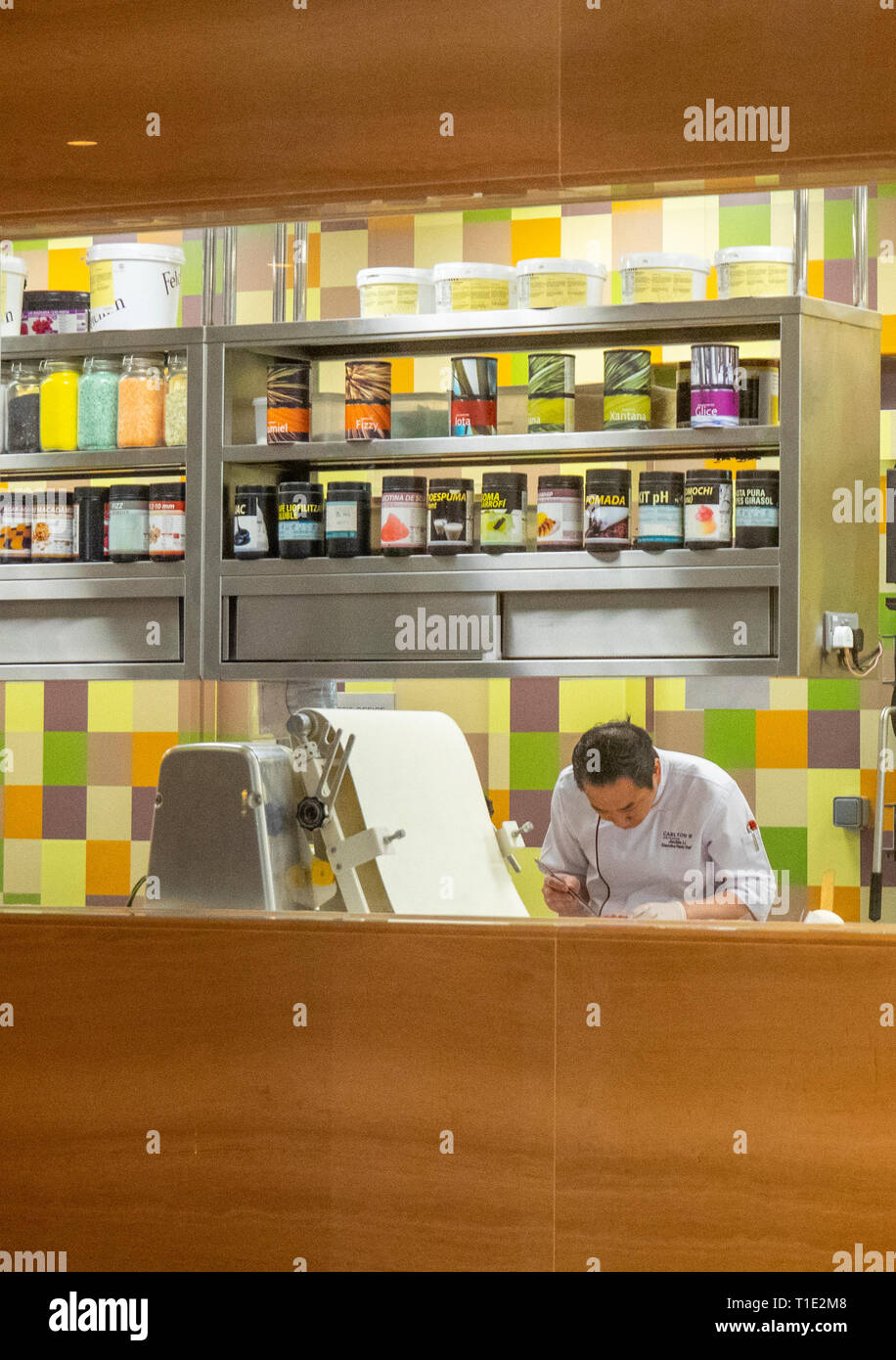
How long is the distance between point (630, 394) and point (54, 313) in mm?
1046

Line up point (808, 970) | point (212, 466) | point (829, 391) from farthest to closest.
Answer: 1. point (212, 466)
2. point (829, 391)
3. point (808, 970)

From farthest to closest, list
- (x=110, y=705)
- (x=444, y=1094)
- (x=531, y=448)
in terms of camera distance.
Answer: (x=110, y=705) < (x=531, y=448) < (x=444, y=1094)

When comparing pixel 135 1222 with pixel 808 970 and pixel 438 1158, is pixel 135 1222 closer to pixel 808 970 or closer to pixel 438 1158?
pixel 438 1158

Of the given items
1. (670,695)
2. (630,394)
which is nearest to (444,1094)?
→ (670,695)

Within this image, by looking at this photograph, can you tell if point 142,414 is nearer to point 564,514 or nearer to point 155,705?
point 155,705

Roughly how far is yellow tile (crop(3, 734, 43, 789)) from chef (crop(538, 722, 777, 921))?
3.06 ft

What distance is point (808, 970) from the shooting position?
7.25 ft

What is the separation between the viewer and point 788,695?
239cm

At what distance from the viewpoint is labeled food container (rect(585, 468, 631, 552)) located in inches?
94.3

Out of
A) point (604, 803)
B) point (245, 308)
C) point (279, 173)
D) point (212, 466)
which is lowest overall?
point (604, 803)

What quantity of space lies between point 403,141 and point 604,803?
112 centimetres

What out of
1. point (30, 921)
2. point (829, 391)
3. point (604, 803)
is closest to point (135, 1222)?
point (30, 921)

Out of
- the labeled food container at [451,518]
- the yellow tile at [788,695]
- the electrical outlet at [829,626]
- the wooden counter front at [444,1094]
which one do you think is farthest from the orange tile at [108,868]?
the electrical outlet at [829,626]

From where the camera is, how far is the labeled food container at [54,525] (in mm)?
2643
